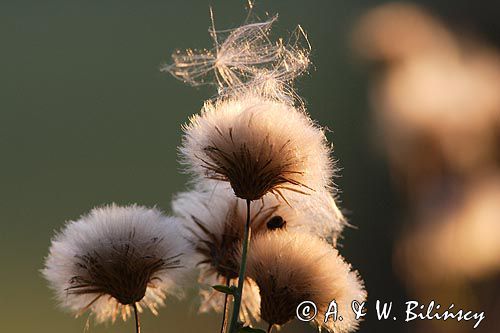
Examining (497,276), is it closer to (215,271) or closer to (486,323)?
(486,323)

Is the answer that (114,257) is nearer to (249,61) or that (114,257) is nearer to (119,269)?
(119,269)

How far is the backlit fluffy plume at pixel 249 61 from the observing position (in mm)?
811

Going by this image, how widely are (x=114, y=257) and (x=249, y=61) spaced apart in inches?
8.5

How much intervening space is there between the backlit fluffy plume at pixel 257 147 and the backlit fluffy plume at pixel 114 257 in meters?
0.07

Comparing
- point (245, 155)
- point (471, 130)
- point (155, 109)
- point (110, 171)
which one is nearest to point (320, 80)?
point (155, 109)

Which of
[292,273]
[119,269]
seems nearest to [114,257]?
[119,269]

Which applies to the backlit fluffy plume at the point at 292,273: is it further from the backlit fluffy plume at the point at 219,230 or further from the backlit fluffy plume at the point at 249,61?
the backlit fluffy plume at the point at 249,61

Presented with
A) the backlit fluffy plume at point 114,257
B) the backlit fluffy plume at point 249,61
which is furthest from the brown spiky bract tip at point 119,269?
the backlit fluffy plume at point 249,61

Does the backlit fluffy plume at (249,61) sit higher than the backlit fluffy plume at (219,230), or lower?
higher

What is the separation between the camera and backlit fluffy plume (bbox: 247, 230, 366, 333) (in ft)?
2.47

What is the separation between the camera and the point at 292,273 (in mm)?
761

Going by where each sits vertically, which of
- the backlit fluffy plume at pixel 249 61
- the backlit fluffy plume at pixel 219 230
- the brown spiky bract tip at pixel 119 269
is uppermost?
the backlit fluffy plume at pixel 249 61

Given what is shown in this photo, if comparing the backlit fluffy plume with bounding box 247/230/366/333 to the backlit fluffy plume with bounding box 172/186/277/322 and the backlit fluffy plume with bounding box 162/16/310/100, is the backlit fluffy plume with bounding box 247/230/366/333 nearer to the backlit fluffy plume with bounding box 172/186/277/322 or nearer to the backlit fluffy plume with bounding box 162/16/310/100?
the backlit fluffy plume with bounding box 172/186/277/322

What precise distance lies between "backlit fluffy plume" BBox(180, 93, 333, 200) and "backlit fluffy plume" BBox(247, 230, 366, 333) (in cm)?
5
